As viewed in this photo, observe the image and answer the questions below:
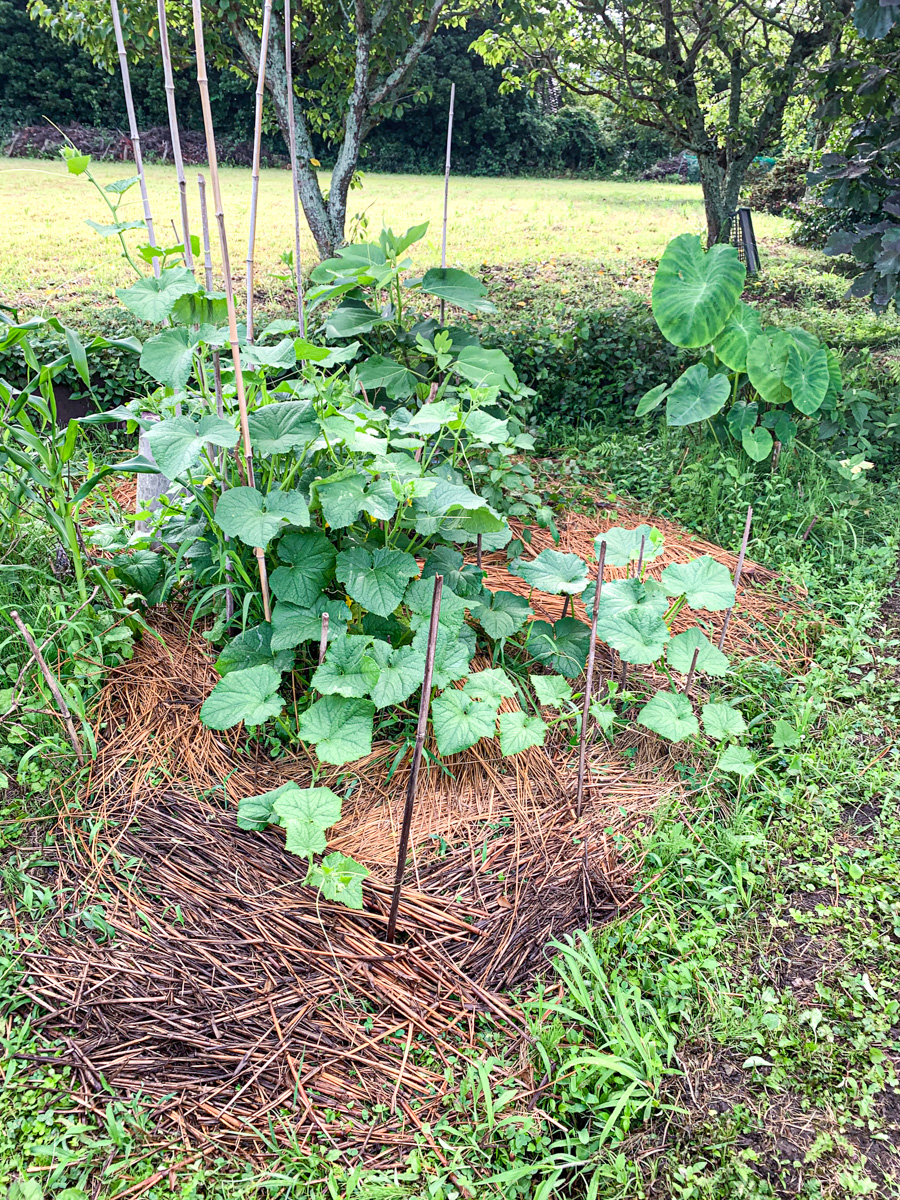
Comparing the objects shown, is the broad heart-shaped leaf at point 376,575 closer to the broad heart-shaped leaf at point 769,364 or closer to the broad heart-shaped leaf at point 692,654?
the broad heart-shaped leaf at point 692,654

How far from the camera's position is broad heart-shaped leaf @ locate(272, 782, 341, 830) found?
1409 mm

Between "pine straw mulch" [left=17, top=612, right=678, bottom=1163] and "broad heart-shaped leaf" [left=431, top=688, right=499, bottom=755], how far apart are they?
21 cm

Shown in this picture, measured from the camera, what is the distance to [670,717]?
171 centimetres

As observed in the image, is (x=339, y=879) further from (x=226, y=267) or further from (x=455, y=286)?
(x=455, y=286)

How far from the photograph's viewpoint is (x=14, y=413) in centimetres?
171

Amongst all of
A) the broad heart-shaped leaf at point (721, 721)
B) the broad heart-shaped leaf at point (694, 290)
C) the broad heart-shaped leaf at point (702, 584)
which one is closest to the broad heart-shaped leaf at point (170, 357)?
the broad heart-shaped leaf at point (702, 584)

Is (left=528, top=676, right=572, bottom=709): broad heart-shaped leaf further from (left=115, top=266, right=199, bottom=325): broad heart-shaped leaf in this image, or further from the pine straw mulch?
(left=115, top=266, right=199, bottom=325): broad heart-shaped leaf

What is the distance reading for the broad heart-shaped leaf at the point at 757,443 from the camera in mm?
2740

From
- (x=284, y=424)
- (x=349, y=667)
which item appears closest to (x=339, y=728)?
(x=349, y=667)

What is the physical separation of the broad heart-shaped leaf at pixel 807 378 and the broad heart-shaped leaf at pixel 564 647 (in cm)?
147

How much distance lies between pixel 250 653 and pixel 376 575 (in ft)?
1.16

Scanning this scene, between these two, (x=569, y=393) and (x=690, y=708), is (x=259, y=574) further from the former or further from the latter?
(x=569, y=393)

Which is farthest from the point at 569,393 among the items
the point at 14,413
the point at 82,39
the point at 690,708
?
the point at 82,39

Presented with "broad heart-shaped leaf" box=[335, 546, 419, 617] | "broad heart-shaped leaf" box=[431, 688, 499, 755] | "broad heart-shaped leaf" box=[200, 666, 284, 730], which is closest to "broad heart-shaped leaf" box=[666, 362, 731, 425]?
"broad heart-shaped leaf" box=[335, 546, 419, 617]
